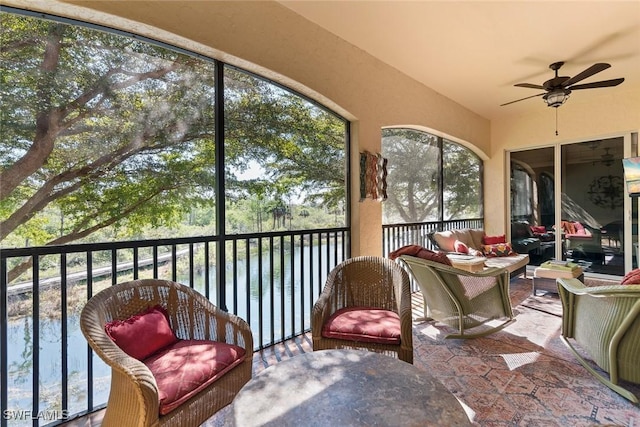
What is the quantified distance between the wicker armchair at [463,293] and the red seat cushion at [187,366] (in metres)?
1.71

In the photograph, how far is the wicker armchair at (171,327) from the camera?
1.20 meters

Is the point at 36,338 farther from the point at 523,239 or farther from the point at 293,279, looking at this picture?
the point at 523,239

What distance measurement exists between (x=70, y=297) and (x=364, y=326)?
1.87m

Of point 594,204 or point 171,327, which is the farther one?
point 594,204

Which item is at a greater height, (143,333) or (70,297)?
(70,297)

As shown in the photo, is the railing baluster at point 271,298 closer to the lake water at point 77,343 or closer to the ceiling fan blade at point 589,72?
the lake water at point 77,343

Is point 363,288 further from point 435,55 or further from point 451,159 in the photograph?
point 451,159

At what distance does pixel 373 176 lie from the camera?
3.49m

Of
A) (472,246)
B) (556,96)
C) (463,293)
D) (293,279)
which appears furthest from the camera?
(472,246)

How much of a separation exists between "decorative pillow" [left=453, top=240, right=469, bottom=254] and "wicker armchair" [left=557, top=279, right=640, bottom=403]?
2.15 m

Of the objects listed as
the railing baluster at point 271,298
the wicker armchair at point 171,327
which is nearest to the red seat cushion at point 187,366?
the wicker armchair at point 171,327

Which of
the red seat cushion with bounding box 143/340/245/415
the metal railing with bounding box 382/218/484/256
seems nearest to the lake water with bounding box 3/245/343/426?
the red seat cushion with bounding box 143/340/245/415

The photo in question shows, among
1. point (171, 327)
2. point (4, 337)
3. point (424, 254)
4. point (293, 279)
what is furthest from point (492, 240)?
point (4, 337)

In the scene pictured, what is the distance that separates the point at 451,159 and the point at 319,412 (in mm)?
5344
